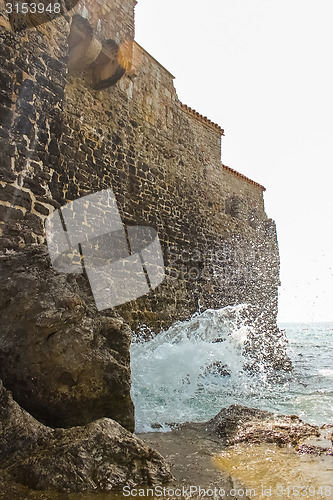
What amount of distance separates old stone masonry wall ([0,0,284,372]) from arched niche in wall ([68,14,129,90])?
0.07ft

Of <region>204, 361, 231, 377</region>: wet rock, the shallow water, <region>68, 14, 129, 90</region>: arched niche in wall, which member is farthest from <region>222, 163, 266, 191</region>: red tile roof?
Answer: the shallow water

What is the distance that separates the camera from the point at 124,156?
7.47 meters

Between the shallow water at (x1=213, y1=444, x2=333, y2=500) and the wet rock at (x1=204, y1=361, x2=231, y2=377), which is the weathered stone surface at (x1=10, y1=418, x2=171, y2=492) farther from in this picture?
the wet rock at (x1=204, y1=361, x2=231, y2=377)

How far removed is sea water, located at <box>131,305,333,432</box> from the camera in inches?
158

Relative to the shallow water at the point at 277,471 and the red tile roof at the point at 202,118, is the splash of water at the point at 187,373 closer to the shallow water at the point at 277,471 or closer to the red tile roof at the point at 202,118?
the shallow water at the point at 277,471

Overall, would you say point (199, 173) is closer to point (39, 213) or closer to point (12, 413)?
point (39, 213)

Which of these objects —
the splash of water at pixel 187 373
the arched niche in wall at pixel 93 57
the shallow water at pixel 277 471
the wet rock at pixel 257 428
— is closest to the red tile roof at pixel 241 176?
the arched niche in wall at pixel 93 57

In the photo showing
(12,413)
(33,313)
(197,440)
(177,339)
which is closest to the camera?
(12,413)

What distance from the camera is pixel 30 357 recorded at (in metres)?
2.25

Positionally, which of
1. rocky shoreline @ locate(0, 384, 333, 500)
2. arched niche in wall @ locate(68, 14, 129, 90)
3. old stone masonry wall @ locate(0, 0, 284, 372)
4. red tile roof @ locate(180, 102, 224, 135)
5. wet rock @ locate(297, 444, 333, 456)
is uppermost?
red tile roof @ locate(180, 102, 224, 135)

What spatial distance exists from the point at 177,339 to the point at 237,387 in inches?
64.5

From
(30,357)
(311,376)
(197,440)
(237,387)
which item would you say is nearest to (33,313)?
(30,357)

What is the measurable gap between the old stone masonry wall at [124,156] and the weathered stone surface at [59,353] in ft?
3.02

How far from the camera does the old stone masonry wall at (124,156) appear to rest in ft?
12.6
